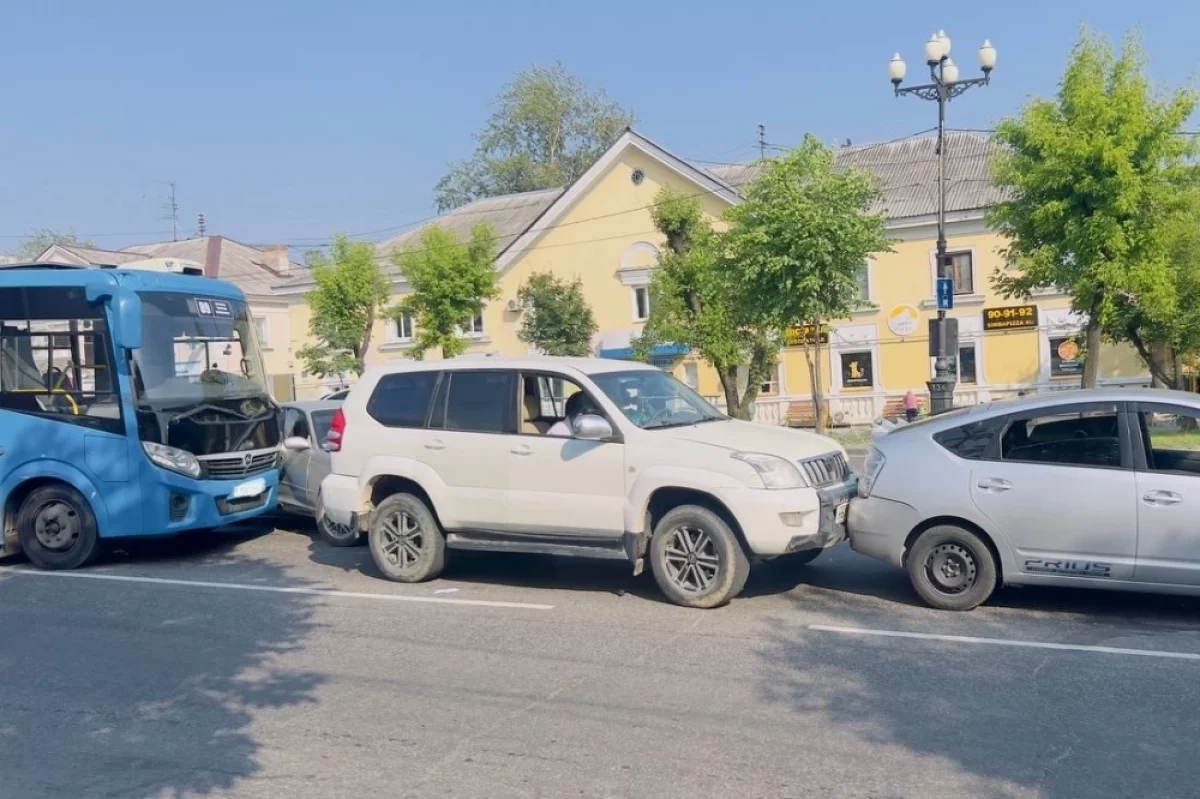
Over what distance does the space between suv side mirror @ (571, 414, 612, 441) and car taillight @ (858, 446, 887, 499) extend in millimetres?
2031

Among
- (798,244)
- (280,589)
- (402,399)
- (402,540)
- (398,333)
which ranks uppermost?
(798,244)

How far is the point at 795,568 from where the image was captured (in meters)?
10.2

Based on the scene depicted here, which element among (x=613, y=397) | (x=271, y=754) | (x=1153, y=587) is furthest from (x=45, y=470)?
(x=1153, y=587)

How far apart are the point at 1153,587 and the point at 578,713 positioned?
4245 mm

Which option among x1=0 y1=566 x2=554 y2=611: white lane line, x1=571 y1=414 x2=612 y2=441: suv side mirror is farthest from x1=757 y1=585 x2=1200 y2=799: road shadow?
x1=0 y1=566 x2=554 y2=611: white lane line

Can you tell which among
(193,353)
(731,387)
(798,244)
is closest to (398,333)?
(731,387)

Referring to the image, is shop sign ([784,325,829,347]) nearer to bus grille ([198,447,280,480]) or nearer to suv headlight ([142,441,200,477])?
bus grille ([198,447,280,480])

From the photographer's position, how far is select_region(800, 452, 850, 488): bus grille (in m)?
8.70

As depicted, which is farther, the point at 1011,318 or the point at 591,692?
the point at 1011,318

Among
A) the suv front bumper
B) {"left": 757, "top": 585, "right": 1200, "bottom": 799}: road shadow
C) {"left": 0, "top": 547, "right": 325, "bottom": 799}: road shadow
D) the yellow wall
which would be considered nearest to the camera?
{"left": 757, "top": 585, "right": 1200, "bottom": 799}: road shadow

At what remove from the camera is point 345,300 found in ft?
129

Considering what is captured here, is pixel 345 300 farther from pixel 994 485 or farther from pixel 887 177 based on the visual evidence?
pixel 994 485

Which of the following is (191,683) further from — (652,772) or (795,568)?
(795,568)

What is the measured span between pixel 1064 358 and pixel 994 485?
30.6m
